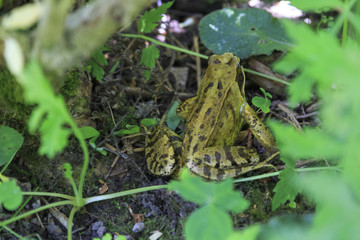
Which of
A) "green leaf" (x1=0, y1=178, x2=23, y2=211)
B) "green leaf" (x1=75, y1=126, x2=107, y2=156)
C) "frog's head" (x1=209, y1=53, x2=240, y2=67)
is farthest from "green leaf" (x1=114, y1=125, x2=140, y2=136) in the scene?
"green leaf" (x1=0, y1=178, x2=23, y2=211)

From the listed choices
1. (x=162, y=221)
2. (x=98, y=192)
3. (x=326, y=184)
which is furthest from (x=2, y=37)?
(x=326, y=184)

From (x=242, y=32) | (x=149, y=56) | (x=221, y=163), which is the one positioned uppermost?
(x=149, y=56)

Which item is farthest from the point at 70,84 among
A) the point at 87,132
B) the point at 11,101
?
→ the point at 11,101

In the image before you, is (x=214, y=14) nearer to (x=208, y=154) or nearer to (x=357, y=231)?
(x=208, y=154)

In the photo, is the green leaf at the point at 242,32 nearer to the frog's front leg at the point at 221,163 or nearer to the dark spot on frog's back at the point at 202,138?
the dark spot on frog's back at the point at 202,138

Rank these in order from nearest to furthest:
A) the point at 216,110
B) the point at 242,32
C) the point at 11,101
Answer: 1. the point at 11,101
2. the point at 216,110
3. the point at 242,32

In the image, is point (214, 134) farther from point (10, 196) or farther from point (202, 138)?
point (10, 196)
